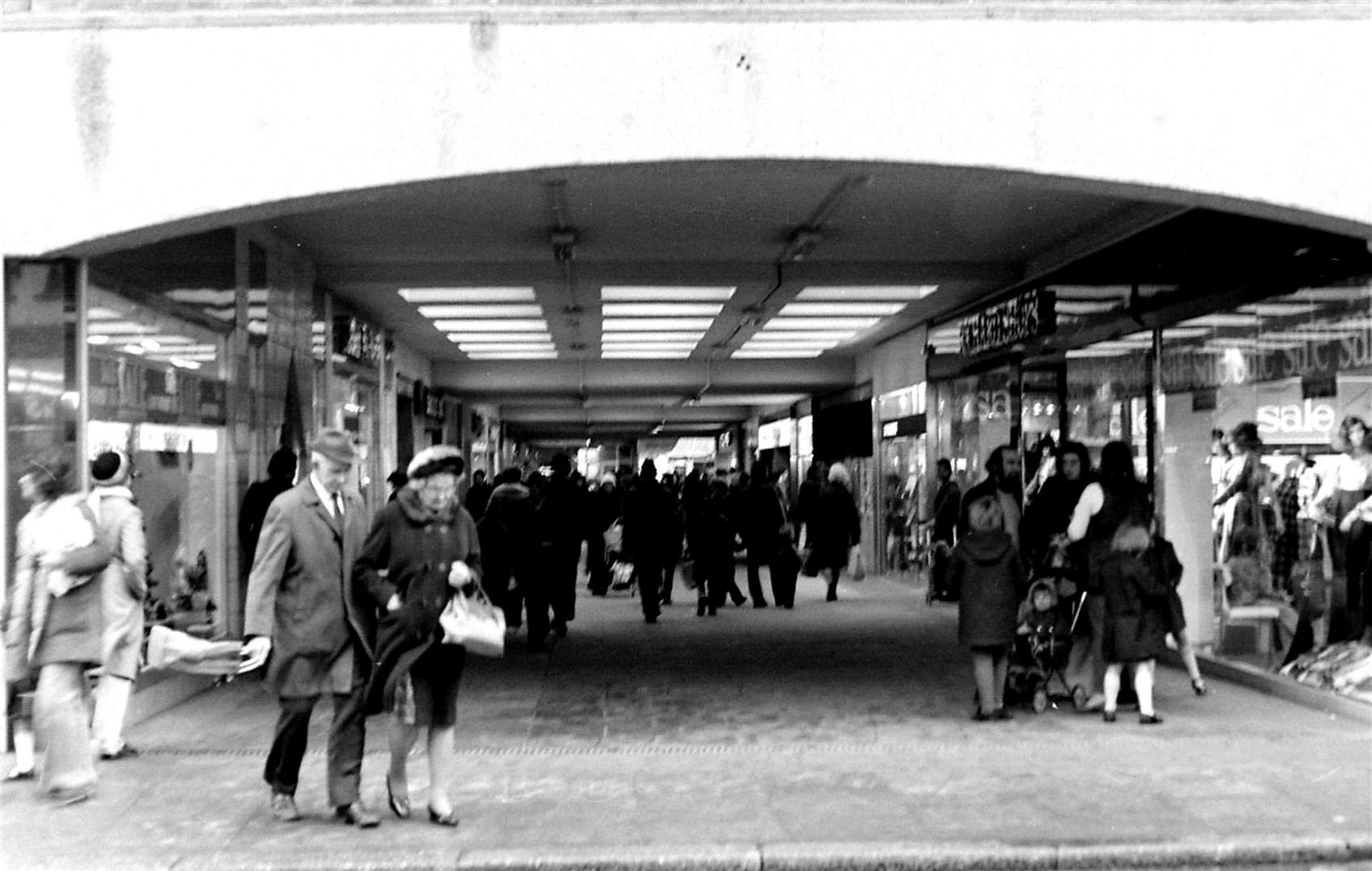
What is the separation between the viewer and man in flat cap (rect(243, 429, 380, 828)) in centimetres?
689

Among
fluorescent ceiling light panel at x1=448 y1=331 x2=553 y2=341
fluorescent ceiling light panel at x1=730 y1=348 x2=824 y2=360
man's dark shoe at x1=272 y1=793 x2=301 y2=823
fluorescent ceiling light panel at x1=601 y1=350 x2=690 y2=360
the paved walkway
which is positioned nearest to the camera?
the paved walkway

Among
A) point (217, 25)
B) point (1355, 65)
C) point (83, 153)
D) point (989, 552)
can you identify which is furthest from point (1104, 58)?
point (83, 153)

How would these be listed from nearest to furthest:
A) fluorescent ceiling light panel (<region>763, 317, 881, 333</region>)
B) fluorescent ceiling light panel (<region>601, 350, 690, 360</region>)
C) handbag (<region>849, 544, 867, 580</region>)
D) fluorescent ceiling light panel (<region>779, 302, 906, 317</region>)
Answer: fluorescent ceiling light panel (<region>779, 302, 906, 317</region>)
fluorescent ceiling light panel (<region>763, 317, 881, 333</region>)
handbag (<region>849, 544, 867, 580</region>)
fluorescent ceiling light panel (<region>601, 350, 690, 360</region>)

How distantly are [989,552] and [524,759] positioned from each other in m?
3.23

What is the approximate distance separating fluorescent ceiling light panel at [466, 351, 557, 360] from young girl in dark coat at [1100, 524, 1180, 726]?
15994mm

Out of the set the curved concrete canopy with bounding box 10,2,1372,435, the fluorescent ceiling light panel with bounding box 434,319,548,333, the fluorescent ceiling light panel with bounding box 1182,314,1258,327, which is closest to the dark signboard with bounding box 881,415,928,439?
the fluorescent ceiling light panel with bounding box 434,319,548,333

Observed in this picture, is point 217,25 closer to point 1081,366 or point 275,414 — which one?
point 275,414

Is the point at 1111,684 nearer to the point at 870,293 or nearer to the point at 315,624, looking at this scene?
the point at 315,624

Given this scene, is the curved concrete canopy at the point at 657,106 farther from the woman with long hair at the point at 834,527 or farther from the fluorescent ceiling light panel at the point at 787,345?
the fluorescent ceiling light panel at the point at 787,345

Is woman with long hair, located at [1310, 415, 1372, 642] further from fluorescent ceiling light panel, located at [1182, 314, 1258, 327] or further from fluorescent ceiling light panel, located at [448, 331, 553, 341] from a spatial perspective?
fluorescent ceiling light panel, located at [448, 331, 553, 341]

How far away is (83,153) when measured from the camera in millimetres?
8805

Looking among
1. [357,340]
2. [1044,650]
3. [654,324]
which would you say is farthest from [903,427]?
[1044,650]

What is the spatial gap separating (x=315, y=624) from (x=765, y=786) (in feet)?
8.11

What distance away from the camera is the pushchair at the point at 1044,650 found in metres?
10.2
